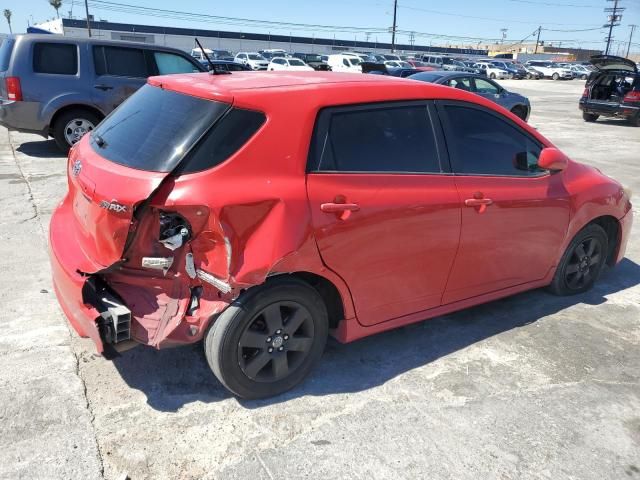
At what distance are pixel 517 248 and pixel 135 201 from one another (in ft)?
8.50

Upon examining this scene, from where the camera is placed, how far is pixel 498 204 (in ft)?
11.5

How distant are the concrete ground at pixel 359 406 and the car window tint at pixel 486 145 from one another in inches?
46.3

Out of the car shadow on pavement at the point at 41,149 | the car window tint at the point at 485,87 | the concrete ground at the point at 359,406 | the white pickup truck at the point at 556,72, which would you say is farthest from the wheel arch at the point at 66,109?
the white pickup truck at the point at 556,72

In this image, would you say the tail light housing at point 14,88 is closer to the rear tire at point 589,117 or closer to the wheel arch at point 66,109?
the wheel arch at point 66,109

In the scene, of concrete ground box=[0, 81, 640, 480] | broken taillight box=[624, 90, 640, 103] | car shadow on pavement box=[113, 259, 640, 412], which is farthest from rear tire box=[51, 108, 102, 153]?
broken taillight box=[624, 90, 640, 103]

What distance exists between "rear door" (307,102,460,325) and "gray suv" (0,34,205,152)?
6.91 metres

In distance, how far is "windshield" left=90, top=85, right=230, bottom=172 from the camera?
2684 mm

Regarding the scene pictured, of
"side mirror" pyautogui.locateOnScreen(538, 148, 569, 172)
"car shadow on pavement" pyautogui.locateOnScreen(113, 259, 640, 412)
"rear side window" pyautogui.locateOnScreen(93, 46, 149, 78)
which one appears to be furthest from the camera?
"rear side window" pyautogui.locateOnScreen(93, 46, 149, 78)

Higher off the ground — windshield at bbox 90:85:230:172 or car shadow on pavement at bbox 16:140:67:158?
windshield at bbox 90:85:230:172

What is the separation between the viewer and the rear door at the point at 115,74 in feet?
28.5

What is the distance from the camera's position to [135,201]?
8.27ft

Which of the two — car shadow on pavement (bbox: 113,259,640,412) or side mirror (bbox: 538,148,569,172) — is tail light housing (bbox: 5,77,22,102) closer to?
car shadow on pavement (bbox: 113,259,640,412)

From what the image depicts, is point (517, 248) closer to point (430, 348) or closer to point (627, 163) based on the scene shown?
point (430, 348)

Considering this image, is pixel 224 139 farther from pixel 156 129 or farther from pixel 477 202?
pixel 477 202
